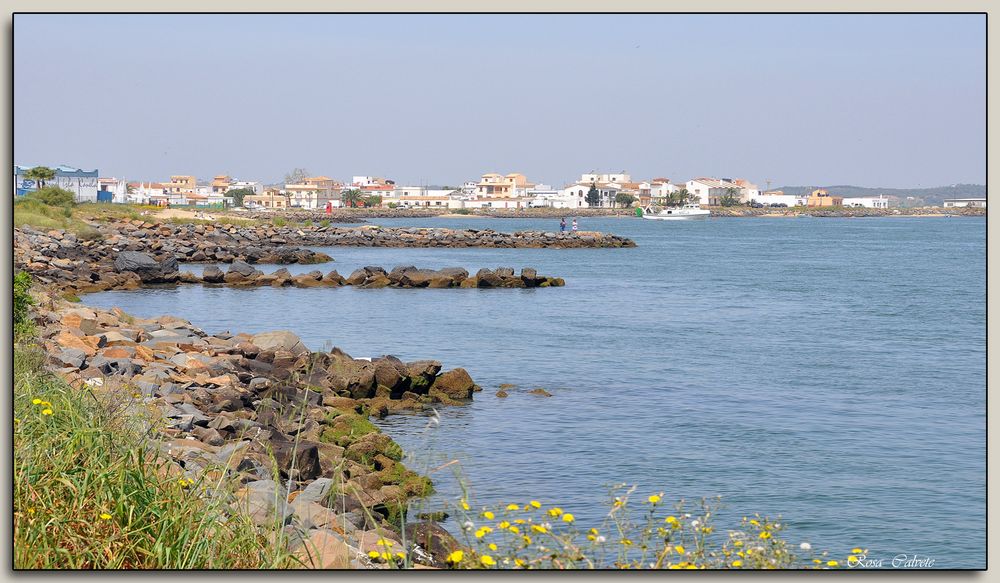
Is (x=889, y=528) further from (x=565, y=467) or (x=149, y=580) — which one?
(x=149, y=580)

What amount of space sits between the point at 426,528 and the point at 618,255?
52.0 meters

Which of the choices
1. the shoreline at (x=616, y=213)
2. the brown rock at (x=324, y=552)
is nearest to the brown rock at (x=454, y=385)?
the brown rock at (x=324, y=552)

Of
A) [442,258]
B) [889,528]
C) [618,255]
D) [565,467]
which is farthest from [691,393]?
[618,255]

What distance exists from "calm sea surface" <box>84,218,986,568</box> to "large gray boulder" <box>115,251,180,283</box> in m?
1.47

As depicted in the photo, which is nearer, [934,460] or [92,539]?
[92,539]

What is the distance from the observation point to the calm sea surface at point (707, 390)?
32.4ft

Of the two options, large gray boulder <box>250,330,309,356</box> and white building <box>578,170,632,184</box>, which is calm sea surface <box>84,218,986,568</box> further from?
white building <box>578,170,632,184</box>

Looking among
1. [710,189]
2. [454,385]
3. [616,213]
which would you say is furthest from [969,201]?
[710,189]

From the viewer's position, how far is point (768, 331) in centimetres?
2512

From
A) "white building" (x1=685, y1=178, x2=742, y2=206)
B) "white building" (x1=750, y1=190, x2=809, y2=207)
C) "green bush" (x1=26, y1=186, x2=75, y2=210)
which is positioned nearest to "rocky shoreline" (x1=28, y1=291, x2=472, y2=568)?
"green bush" (x1=26, y1=186, x2=75, y2=210)

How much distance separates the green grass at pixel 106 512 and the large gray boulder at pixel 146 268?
29.2 m

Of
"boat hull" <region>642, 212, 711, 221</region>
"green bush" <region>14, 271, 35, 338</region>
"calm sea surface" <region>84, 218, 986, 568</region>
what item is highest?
"boat hull" <region>642, 212, 711, 221</region>

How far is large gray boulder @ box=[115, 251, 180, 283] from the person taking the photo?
34.5 meters

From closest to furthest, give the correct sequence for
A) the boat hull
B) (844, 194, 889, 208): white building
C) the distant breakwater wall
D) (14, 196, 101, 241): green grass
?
(14, 196, 101, 241): green grass < the distant breakwater wall < the boat hull < (844, 194, 889, 208): white building
